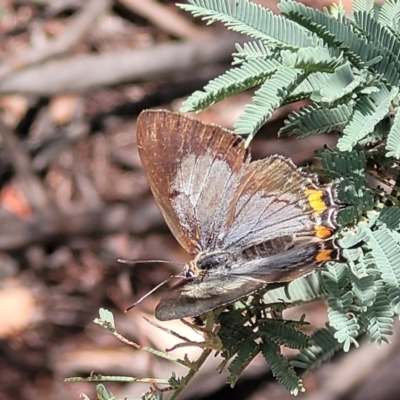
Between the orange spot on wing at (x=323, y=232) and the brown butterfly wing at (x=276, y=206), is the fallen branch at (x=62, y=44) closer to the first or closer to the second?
the brown butterfly wing at (x=276, y=206)

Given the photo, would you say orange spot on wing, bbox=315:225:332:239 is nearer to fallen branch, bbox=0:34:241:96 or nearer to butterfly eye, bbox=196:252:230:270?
butterfly eye, bbox=196:252:230:270

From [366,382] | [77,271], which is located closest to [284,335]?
[366,382]

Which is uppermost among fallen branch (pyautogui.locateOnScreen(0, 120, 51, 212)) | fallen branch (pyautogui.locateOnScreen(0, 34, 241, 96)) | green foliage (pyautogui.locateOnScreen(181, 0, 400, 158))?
green foliage (pyautogui.locateOnScreen(181, 0, 400, 158))

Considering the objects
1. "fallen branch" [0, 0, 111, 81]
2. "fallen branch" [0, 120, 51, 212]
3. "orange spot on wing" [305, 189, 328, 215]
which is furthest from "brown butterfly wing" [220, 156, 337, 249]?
"fallen branch" [0, 0, 111, 81]

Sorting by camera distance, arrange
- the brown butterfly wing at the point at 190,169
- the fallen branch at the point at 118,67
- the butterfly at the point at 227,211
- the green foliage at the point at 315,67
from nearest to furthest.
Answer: the green foliage at the point at 315,67, the butterfly at the point at 227,211, the brown butterfly wing at the point at 190,169, the fallen branch at the point at 118,67

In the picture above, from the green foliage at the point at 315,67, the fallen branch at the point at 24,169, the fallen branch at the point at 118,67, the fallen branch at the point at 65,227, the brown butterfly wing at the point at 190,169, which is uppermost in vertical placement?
the green foliage at the point at 315,67

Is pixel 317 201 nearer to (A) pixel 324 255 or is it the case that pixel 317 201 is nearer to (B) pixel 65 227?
(A) pixel 324 255

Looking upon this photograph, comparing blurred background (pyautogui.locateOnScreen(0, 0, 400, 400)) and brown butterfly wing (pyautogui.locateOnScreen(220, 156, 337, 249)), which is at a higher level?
brown butterfly wing (pyautogui.locateOnScreen(220, 156, 337, 249))

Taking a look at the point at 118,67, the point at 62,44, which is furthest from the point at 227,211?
the point at 62,44

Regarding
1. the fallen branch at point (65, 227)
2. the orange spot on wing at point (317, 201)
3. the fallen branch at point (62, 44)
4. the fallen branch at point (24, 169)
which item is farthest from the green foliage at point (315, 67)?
the fallen branch at point (62, 44)
